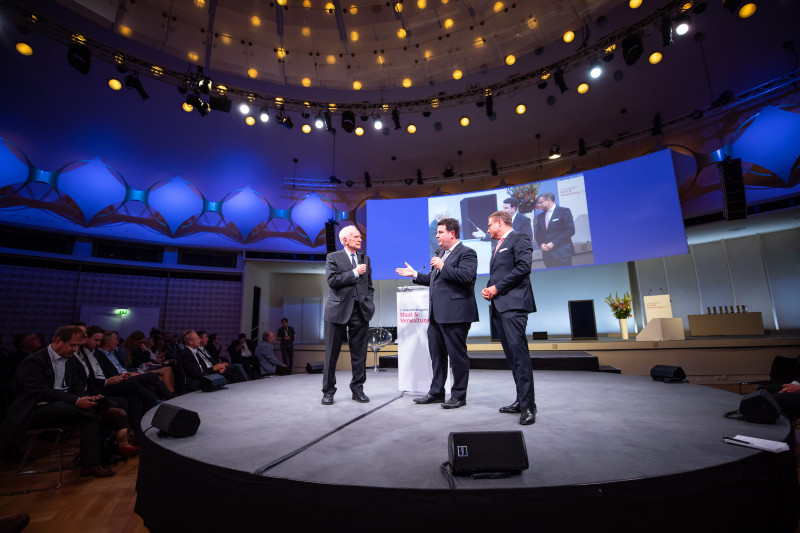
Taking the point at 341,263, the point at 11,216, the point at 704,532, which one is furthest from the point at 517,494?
the point at 11,216

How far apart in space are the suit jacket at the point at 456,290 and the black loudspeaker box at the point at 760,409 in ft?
5.51

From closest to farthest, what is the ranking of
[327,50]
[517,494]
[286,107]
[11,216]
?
[517,494], [327,50], [286,107], [11,216]

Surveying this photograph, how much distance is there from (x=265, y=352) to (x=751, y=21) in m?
11.1

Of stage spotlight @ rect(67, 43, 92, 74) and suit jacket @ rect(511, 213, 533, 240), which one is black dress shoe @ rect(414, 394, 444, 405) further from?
stage spotlight @ rect(67, 43, 92, 74)

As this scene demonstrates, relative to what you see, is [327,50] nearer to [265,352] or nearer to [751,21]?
[265,352]

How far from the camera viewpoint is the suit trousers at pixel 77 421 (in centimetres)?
307

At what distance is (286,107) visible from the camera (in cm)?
766

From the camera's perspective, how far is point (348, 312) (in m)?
3.26

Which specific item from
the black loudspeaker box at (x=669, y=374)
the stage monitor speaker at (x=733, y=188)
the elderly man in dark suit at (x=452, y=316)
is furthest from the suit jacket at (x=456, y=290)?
the stage monitor speaker at (x=733, y=188)

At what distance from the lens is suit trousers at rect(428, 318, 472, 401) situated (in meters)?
2.89

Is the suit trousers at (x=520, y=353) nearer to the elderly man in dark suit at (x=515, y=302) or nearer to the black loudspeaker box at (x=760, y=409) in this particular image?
the elderly man in dark suit at (x=515, y=302)

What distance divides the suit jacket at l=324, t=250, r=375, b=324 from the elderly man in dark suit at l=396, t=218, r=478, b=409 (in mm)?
543

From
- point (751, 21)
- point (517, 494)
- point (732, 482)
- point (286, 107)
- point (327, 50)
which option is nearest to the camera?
point (517, 494)

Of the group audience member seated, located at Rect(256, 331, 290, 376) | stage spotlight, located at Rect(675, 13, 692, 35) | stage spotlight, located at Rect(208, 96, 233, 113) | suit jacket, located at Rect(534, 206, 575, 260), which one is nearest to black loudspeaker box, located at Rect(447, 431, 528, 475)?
stage spotlight, located at Rect(675, 13, 692, 35)
